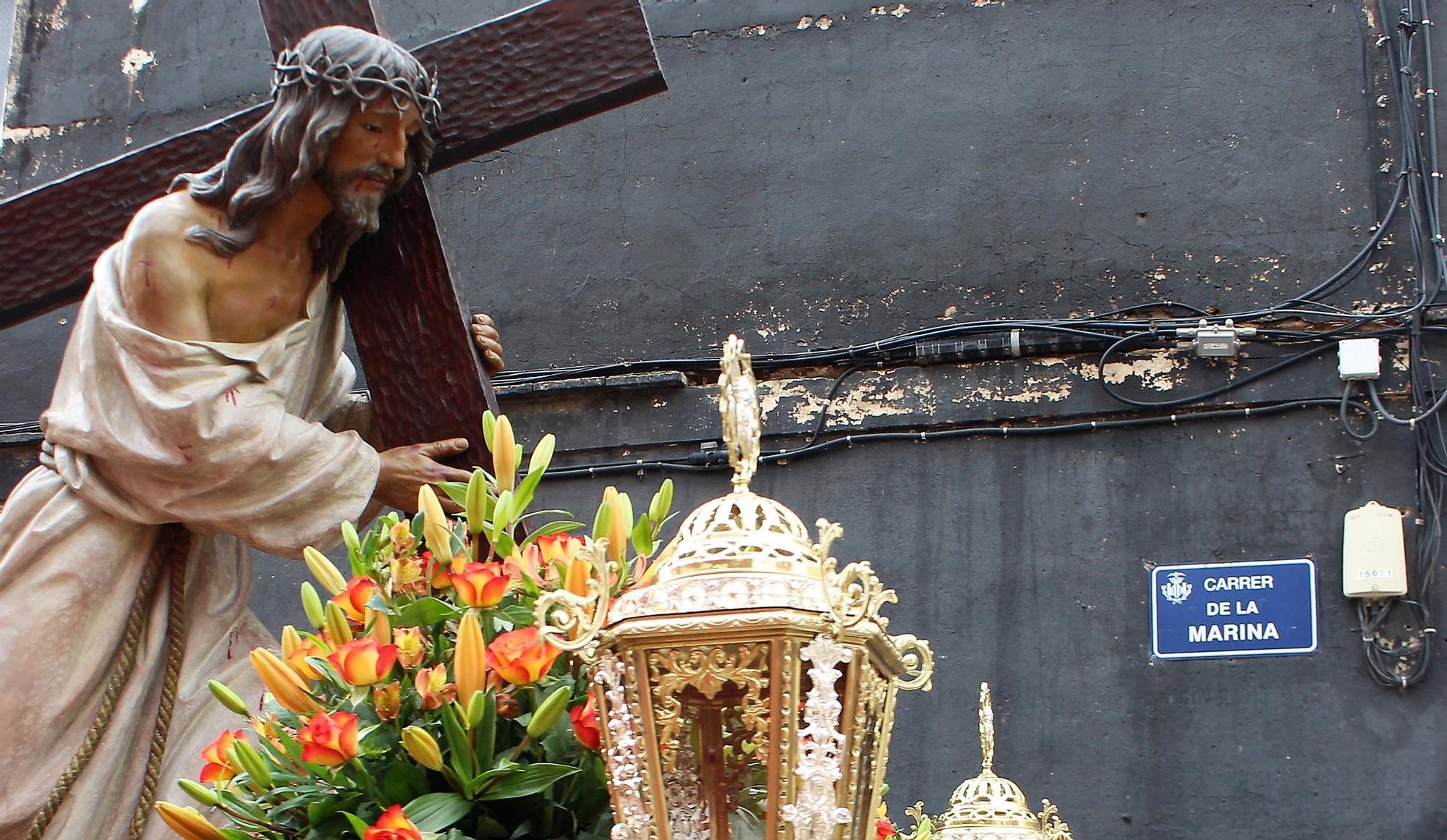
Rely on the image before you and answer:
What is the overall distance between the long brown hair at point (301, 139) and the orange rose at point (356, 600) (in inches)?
39.6

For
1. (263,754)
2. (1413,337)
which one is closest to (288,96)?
(263,754)

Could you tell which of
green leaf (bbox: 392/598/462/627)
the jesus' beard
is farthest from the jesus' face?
green leaf (bbox: 392/598/462/627)

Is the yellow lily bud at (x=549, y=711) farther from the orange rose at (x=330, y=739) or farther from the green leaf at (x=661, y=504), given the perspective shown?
the green leaf at (x=661, y=504)

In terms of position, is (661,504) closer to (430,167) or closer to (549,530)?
(549,530)

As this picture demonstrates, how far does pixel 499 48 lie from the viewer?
342 centimetres

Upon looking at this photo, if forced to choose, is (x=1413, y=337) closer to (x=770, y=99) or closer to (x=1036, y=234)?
(x=1036, y=234)

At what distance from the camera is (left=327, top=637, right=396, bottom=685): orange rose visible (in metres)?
2.06

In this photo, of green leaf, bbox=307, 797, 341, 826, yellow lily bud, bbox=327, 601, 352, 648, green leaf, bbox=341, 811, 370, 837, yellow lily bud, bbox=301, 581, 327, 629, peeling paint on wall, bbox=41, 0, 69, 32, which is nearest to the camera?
green leaf, bbox=341, 811, 370, 837

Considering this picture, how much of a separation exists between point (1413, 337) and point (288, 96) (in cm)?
271

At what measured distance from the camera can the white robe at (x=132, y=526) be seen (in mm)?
2818

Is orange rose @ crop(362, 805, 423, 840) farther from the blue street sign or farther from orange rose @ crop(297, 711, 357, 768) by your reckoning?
the blue street sign

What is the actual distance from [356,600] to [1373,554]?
2726mm

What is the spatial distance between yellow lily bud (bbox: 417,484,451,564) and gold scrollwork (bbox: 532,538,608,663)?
0.30 m

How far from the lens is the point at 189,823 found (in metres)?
2.05
